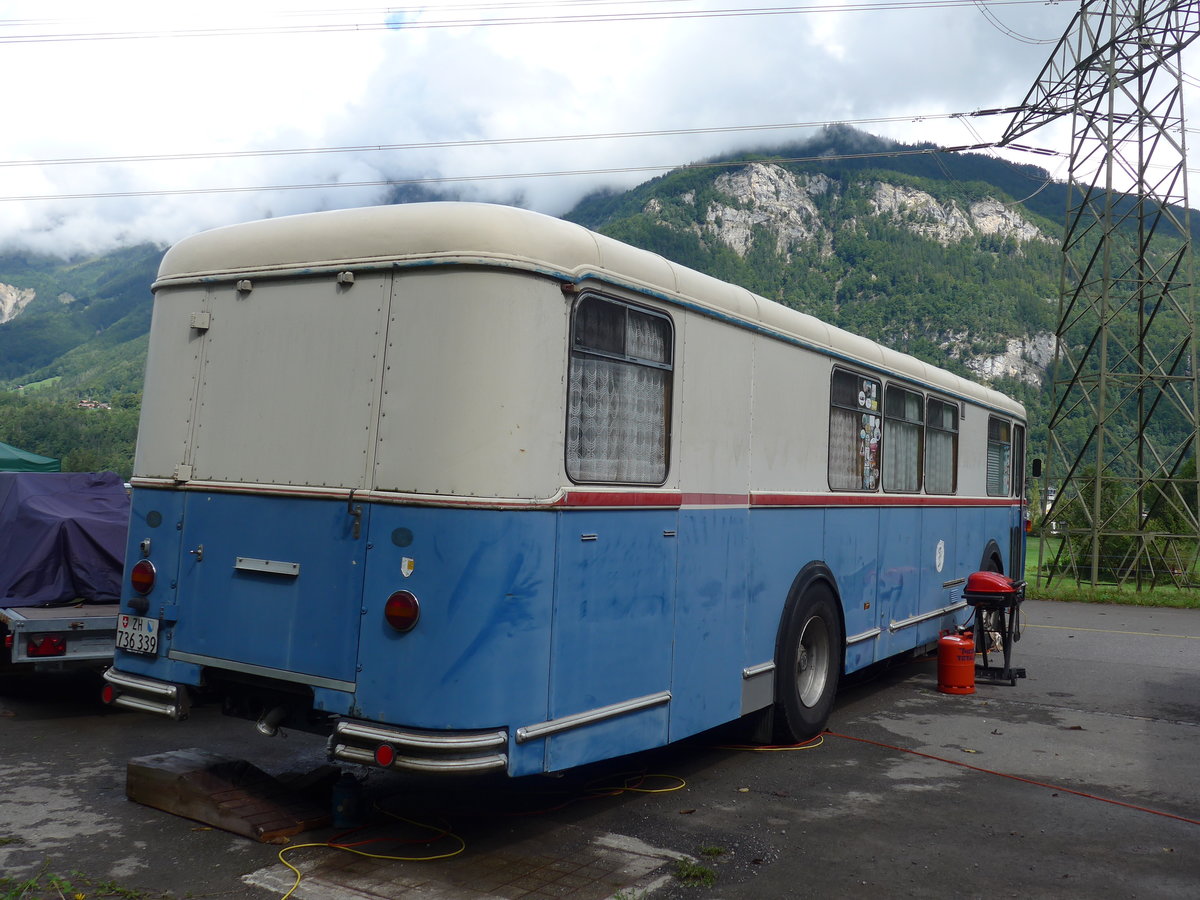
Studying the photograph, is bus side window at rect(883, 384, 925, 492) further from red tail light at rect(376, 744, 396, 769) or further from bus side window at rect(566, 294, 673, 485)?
red tail light at rect(376, 744, 396, 769)

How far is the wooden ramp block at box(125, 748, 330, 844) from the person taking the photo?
5.19 m

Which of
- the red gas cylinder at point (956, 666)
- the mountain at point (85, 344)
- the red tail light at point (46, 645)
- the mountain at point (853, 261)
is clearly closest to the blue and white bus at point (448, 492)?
the red tail light at point (46, 645)

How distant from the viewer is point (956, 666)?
388 inches

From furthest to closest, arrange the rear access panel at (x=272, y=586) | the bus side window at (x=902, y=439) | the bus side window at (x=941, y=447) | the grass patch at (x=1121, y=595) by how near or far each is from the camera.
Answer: the grass patch at (x=1121, y=595) → the bus side window at (x=941, y=447) → the bus side window at (x=902, y=439) → the rear access panel at (x=272, y=586)

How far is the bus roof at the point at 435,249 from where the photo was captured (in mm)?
4773

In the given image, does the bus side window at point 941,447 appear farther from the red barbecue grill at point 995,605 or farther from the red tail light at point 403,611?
the red tail light at point 403,611

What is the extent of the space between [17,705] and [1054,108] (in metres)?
23.5

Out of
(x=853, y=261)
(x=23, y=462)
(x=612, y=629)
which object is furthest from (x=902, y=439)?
(x=853, y=261)

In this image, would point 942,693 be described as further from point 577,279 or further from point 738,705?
point 577,279

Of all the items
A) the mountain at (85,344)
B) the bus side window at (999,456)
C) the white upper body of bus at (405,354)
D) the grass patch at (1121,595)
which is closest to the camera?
the white upper body of bus at (405,354)

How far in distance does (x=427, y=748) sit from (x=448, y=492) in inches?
43.2

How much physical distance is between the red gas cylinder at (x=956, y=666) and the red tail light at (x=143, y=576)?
727cm

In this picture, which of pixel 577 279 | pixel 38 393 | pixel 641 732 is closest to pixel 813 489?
pixel 641 732

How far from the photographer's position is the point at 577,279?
16.3 ft
